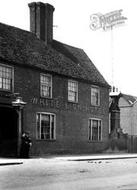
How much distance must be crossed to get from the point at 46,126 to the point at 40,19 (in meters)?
8.07

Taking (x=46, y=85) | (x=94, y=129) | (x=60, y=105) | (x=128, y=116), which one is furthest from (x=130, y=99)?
(x=46, y=85)

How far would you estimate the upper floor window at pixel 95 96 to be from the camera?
33812mm

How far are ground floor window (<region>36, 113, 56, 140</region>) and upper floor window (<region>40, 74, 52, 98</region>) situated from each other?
1346mm

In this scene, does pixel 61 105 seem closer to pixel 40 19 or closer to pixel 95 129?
pixel 95 129

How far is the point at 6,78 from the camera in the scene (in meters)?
25.3

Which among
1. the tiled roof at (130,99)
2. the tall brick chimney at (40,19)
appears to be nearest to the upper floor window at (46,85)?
the tall brick chimney at (40,19)

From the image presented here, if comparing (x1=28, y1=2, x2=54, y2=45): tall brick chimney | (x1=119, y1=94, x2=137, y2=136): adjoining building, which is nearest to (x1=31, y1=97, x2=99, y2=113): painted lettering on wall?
(x1=28, y1=2, x2=54, y2=45): tall brick chimney

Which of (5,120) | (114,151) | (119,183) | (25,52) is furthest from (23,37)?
(119,183)

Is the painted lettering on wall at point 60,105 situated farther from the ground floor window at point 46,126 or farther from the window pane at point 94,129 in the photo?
the window pane at point 94,129

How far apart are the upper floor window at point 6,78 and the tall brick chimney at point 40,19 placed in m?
6.70

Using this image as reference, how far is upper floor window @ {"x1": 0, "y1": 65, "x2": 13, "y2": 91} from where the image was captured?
25.1 meters

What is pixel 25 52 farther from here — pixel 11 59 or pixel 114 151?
pixel 114 151

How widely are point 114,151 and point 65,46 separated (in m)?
9.60

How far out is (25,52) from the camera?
27891 millimetres
